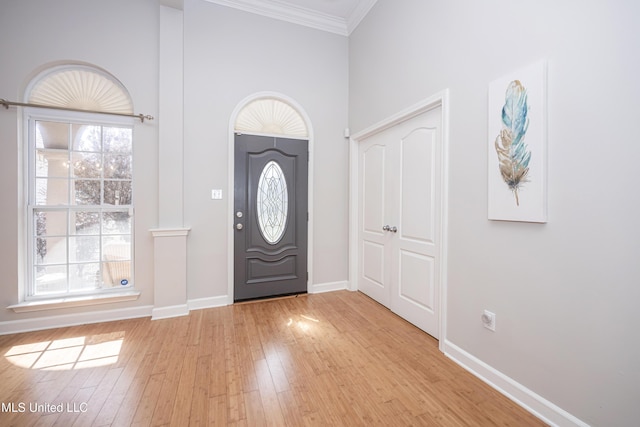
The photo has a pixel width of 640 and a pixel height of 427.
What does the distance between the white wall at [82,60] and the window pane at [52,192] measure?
0.15m

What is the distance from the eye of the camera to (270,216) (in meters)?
3.34

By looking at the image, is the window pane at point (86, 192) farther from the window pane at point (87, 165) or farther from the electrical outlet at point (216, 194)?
the electrical outlet at point (216, 194)

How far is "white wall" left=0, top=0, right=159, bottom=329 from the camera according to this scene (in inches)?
98.0

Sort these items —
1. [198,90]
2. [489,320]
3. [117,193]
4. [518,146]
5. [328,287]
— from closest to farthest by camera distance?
[518,146]
[489,320]
[117,193]
[198,90]
[328,287]

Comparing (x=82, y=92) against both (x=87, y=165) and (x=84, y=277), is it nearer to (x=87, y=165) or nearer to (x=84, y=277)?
(x=87, y=165)

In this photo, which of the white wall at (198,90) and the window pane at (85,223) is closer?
the white wall at (198,90)

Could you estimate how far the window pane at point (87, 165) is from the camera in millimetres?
2740

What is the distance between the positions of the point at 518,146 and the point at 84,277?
3994 millimetres

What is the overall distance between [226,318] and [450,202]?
246cm

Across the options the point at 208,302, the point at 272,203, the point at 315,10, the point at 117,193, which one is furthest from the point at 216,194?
the point at 315,10

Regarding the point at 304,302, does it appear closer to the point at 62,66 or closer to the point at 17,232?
the point at 17,232

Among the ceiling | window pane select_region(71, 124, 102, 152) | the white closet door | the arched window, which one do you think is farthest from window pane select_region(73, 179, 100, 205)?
the white closet door

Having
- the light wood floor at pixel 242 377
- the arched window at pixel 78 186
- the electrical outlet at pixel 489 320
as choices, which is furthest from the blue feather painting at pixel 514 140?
the arched window at pixel 78 186

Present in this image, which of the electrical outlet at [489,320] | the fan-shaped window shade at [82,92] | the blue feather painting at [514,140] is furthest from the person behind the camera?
the fan-shaped window shade at [82,92]
